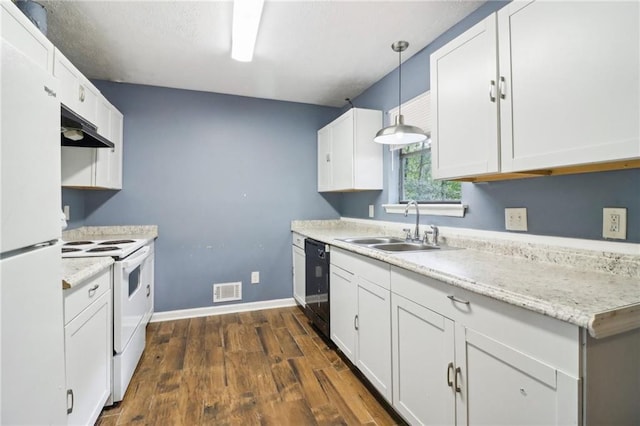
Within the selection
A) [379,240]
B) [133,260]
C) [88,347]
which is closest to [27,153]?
[88,347]

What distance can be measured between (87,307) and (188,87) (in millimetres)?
2517

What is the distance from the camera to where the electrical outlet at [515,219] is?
1586mm

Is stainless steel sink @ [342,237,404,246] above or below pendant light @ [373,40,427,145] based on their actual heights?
below

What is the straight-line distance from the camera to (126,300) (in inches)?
75.4

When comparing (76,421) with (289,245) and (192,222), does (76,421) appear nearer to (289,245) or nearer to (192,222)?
(192,222)

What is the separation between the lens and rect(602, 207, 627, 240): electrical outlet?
3.88ft

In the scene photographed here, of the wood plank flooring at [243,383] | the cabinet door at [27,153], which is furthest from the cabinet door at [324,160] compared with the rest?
the cabinet door at [27,153]

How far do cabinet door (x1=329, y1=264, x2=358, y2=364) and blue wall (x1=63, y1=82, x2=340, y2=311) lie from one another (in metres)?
1.30

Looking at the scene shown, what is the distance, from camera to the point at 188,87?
318 cm

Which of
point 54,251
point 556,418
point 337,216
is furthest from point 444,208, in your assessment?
point 54,251

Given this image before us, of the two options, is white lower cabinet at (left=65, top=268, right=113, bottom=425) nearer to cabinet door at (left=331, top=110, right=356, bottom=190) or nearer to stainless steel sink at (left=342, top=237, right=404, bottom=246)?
stainless steel sink at (left=342, top=237, right=404, bottom=246)

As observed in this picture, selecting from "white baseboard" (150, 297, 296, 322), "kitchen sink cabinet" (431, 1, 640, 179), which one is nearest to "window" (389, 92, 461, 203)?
"kitchen sink cabinet" (431, 1, 640, 179)

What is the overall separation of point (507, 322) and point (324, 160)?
9.18 feet

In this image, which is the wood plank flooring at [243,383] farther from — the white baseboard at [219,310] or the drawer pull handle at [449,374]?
the drawer pull handle at [449,374]
